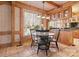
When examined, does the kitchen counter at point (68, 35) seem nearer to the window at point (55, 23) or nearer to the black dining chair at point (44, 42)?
the window at point (55, 23)

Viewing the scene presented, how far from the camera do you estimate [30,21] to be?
2.62 m

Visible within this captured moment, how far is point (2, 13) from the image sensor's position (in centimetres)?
255

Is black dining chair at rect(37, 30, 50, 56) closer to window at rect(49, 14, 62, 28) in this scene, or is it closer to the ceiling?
window at rect(49, 14, 62, 28)

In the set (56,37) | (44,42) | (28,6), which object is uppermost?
(28,6)

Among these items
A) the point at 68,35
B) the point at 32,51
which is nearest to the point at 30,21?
the point at 32,51

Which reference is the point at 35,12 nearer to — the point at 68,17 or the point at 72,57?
the point at 68,17

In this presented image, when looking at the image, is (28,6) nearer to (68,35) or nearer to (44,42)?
(44,42)

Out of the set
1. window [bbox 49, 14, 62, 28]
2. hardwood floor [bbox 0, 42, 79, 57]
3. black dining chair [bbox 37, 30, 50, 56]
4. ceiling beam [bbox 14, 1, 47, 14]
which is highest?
ceiling beam [bbox 14, 1, 47, 14]

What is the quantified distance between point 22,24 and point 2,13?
1.56ft

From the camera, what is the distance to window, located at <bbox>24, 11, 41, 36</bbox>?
2.60 m

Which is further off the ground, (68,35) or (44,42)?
(68,35)

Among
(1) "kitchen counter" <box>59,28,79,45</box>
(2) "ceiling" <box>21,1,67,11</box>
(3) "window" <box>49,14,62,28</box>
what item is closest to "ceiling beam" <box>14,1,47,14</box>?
(2) "ceiling" <box>21,1,67,11</box>

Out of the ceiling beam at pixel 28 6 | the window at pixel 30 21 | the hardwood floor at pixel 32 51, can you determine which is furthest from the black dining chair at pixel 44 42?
the ceiling beam at pixel 28 6

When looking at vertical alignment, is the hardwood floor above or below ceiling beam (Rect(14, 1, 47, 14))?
below
